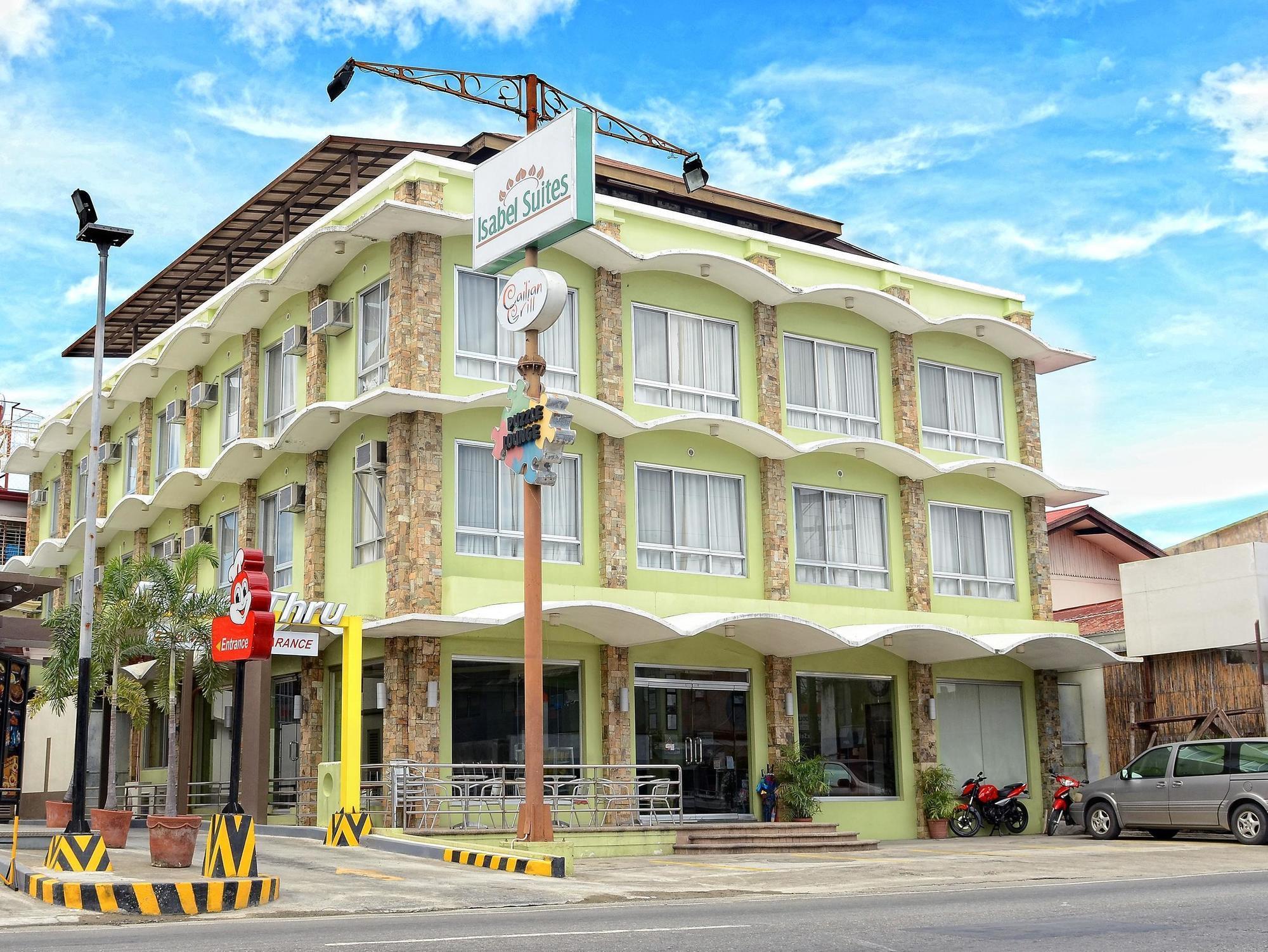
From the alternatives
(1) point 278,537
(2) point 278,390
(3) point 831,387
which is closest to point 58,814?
(1) point 278,537

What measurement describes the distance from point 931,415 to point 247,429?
13.7 m

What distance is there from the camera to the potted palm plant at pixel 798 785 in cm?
2434

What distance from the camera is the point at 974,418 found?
2953 cm

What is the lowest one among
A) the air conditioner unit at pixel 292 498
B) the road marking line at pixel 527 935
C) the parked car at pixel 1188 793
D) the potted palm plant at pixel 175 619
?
the road marking line at pixel 527 935

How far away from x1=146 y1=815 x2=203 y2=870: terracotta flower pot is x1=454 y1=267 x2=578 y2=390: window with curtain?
9.94 meters

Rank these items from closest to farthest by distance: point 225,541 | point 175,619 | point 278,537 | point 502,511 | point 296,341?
point 175,619 < point 502,511 < point 296,341 < point 278,537 < point 225,541

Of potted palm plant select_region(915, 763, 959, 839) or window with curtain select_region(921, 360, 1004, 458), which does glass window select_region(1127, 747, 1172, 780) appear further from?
window with curtain select_region(921, 360, 1004, 458)

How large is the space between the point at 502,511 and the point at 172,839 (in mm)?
9352

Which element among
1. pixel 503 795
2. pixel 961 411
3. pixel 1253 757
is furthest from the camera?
pixel 961 411

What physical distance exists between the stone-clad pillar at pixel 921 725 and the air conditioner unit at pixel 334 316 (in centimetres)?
1237

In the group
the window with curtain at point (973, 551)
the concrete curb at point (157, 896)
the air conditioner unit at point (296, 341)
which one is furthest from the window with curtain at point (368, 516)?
the window with curtain at point (973, 551)

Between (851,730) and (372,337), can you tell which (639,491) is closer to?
(372,337)

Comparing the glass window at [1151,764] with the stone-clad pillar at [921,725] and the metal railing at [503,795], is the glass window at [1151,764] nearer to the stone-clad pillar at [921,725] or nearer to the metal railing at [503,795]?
the stone-clad pillar at [921,725]

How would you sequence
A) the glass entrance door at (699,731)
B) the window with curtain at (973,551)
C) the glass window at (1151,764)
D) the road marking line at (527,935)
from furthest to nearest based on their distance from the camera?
the window with curtain at (973,551), the glass entrance door at (699,731), the glass window at (1151,764), the road marking line at (527,935)
